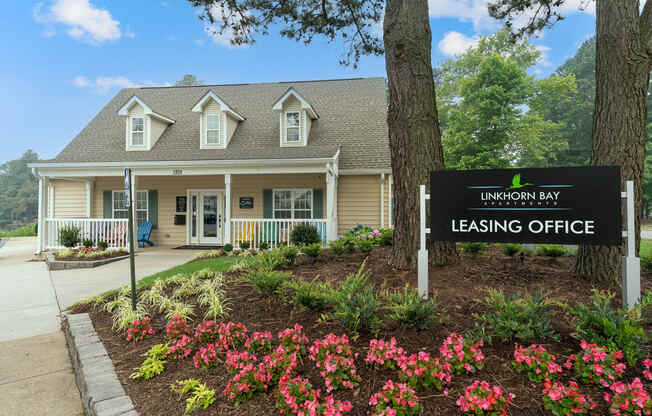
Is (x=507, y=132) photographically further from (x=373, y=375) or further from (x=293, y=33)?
(x=373, y=375)

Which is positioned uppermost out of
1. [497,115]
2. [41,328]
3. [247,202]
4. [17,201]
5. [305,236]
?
[497,115]

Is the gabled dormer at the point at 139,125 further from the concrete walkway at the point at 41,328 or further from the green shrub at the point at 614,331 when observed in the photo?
the green shrub at the point at 614,331

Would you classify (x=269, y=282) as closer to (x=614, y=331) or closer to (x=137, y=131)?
(x=614, y=331)

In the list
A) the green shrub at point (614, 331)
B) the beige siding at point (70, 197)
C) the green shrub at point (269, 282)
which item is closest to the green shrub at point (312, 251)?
the green shrub at point (269, 282)

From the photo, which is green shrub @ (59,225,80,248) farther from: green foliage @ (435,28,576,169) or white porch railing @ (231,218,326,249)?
green foliage @ (435,28,576,169)

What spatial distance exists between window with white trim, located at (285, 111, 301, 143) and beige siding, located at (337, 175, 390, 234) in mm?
2250

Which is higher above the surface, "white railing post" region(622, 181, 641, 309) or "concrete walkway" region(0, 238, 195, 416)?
"white railing post" region(622, 181, 641, 309)

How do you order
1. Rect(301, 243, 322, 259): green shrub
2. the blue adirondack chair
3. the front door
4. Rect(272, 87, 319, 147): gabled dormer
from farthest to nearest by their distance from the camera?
the front door → the blue adirondack chair → Rect(272, 87, 319, 147): gabled dormer → Rect(301, 243, 322, 259): green shrub

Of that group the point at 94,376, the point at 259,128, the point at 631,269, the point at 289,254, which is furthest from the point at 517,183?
the point at 259,128

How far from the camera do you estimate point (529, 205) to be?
3.02 metres

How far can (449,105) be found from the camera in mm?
23578

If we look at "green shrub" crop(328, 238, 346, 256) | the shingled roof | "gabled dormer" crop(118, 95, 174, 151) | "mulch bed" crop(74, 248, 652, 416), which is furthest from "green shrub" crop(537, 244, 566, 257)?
"gabled dormer" crop(118, 95, 174, 151)

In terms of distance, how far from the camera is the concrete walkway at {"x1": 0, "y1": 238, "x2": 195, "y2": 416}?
2613 millimetres

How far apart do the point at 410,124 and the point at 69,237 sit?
10650 millimetres
